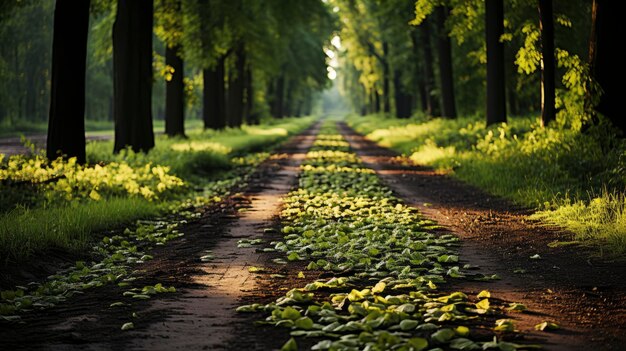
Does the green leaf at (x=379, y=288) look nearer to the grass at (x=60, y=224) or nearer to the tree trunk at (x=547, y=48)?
the grass at (x=60, y=224)

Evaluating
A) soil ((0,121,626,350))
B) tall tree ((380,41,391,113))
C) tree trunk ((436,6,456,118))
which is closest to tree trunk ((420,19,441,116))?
tree trunk ((436,6,456,118))

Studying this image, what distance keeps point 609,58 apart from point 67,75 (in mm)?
11280

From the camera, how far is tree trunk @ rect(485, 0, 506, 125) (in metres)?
22.3

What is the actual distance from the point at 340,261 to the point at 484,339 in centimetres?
308

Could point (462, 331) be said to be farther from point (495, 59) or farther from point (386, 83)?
point (386, 83)

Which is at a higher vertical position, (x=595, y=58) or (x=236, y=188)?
(x=595, y=58)

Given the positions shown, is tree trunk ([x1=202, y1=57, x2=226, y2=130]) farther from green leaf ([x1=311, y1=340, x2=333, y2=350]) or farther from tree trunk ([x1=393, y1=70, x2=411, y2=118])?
green leaf ([x1=311, y1=340, x2=333, y2=350])

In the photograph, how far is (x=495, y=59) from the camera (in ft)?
73.6

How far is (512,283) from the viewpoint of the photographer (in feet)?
22.0

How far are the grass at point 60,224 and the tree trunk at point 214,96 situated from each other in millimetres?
23911

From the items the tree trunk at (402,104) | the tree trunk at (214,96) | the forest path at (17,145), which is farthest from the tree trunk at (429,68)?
the forest path at (17,145)

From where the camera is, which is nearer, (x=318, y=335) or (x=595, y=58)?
(x=318, y=335)

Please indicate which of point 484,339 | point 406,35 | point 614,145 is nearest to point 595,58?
point 614,145

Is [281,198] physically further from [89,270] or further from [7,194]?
[89,270]
